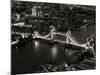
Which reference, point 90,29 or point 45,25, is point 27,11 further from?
point 90,29

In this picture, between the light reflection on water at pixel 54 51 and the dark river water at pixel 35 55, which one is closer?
the dark river water at pixel 35 55

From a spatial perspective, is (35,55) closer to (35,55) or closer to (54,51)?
(35,55)

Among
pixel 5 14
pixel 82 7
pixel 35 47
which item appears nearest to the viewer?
pixel 5 14

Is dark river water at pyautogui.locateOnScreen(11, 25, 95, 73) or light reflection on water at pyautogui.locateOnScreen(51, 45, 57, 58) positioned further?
light reflection on water at pyautogui.locateOnScreen(51, 45, 57, 58)

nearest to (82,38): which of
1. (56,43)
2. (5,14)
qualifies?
(56,43)

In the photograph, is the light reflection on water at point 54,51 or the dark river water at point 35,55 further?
the light reflection on water at point 54,51

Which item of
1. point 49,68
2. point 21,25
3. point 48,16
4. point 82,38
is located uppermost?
point 48,16

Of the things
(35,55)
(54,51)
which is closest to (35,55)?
(35,55)

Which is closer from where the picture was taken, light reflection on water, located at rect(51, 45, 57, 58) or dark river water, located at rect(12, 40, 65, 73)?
dark river water, located at rect(12, 40, 65, 73)
